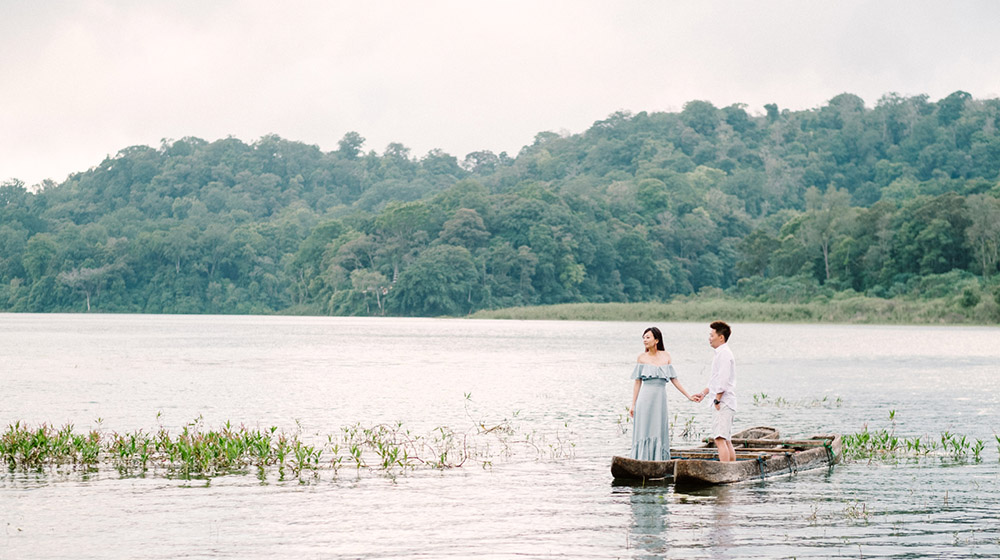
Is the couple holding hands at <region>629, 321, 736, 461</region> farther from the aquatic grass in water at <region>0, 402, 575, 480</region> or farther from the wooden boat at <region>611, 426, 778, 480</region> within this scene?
the aquatic grass in water at <region>0, 402, 575, 480</region>

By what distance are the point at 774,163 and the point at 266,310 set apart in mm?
82681

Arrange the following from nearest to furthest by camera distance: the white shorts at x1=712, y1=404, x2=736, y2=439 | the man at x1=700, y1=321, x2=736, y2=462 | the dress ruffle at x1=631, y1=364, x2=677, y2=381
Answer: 1. the man at x1=700, y1=321, x2=736, y2=462
2. the dress ruffle at x1=631, y1=364, x2=677, y2=381
3. the white shorts at x1=712, y1=404, x2=736, y2=439

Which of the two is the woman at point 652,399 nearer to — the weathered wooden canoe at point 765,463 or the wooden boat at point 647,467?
the wooden boat at point 647,467

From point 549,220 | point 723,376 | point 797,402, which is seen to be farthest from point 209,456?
point 549,220

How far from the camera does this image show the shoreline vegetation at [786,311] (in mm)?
80562

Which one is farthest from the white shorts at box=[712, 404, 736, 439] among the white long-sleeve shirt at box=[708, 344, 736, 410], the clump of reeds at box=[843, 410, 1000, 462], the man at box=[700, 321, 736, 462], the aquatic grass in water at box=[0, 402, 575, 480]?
the clump of reeds at box=[843, 410, 1000, 462]

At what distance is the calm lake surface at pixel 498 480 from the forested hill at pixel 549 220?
5567cm

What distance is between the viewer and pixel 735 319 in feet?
327

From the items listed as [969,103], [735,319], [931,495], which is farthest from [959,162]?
[931,495]

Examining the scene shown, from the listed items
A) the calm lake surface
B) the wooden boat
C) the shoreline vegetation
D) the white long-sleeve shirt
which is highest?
the shoreline vegetation

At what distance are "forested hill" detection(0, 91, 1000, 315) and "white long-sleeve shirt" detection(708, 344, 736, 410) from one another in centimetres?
7235

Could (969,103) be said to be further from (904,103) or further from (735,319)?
(735,319)

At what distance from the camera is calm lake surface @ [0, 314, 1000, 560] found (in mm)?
11008

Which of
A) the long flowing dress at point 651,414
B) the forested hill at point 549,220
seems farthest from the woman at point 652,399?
the forested hill at point 549,220
